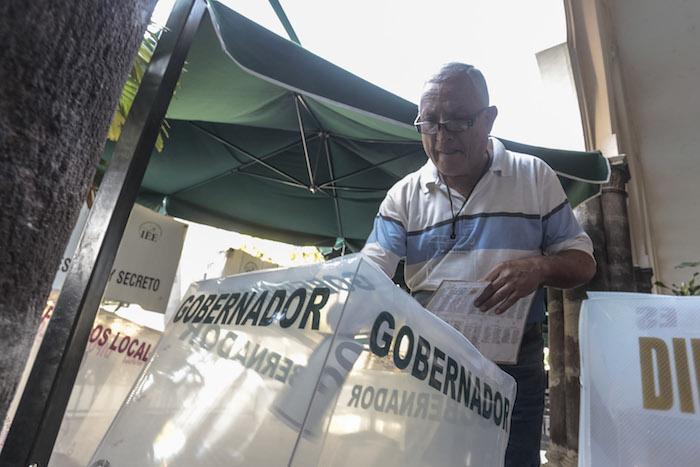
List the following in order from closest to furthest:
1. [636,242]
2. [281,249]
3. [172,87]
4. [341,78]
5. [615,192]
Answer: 1. [172,87]
2. [341,78]
3. [615,192]
4. [636,242]
5. [281,249]

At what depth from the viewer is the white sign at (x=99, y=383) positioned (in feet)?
4.70

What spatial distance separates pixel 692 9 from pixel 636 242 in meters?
3.97

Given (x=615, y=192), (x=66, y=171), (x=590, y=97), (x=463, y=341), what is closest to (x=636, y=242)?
(x=590, y=97)

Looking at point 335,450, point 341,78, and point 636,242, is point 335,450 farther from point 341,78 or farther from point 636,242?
point 636,242

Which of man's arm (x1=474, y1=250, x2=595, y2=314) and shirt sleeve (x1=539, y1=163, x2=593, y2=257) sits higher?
shirt sleeve (x1=539, y1=163, x2=593, y2=257)

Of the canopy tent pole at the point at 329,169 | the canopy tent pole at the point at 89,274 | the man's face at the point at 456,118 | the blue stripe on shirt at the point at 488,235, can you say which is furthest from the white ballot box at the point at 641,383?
the canopy tent pole at the point at 329,169

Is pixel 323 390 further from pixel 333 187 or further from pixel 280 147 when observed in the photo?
pixel 333 187

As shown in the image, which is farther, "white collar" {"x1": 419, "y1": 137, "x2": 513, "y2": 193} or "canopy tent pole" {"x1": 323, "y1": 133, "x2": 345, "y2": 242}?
"canopy tent pole" {"x1": 323, "y1": 133, "x2": 345, "y2": 242}

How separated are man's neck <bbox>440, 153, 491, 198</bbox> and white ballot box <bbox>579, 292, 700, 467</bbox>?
491 millimetres

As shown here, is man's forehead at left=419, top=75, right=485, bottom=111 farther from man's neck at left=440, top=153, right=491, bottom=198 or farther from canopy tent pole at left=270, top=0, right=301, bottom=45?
canopy tent pole at left=270, top=0, right=301, bottom=45

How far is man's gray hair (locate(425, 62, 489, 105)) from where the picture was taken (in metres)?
1.35

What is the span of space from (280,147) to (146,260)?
5.24 ft

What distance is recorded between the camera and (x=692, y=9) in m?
5.41

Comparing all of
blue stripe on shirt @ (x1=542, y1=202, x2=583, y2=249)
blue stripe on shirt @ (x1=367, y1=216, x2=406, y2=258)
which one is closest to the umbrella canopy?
blue stripe on shirt @ (x1=367, y1=216, x2=406, y2=258)
